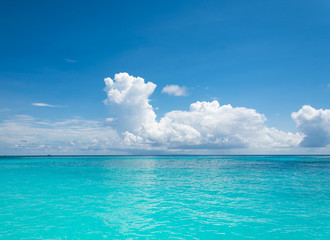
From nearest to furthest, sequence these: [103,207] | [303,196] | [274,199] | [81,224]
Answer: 1. [81,224]
2. [103,207]
3. [274,199]
4. [303,196]

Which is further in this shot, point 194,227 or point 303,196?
point 303,196

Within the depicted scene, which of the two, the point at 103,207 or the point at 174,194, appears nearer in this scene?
the point at 103,207

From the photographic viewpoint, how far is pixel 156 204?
19359 mm

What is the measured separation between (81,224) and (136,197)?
8.66 metres

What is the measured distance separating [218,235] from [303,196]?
14.6m

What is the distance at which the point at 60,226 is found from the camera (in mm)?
13891

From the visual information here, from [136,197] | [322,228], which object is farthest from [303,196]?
[136,197]

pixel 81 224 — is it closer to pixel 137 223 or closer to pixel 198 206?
pixel 137 223

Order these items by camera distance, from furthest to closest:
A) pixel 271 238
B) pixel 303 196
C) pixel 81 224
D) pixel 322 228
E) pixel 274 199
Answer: pixel 303 196
pixel 274 199
pixel 81 224
pixel 322 228
pixel 271 238

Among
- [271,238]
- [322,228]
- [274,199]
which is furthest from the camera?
[274,199]

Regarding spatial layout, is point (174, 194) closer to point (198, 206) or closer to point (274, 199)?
point (198, 206)

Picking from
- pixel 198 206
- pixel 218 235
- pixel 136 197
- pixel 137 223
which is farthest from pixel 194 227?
pixel 136 197

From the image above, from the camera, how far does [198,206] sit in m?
18.4

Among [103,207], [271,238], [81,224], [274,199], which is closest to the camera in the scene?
[271,238]
